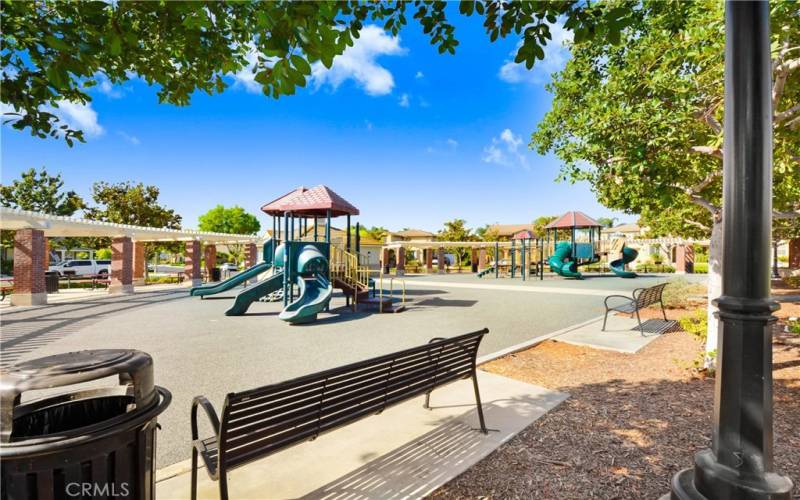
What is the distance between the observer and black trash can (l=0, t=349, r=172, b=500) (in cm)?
157

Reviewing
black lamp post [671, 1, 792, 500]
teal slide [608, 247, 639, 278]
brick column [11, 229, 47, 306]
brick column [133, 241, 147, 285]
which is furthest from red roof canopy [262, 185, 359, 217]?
teal slide [608, 247, 639, 278]

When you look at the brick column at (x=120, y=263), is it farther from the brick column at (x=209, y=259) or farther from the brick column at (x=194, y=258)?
the brick column at (x=209, y=259)

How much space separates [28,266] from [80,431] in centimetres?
1824

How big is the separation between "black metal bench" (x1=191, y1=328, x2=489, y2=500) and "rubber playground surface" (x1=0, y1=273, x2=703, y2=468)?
153 centimetres

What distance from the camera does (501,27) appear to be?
3197 mm

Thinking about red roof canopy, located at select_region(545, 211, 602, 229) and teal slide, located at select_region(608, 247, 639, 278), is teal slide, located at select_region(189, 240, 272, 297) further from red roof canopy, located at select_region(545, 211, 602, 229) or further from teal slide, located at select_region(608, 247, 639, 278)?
teal slide, located at select_region(608, 247, 639, 278)

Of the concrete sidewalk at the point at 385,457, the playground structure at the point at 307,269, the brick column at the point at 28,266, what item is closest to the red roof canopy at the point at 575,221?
the playground structure at the point at 307,269

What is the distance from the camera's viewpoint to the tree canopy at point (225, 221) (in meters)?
62.4

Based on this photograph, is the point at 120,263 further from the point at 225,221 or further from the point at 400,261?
the point at 225,221

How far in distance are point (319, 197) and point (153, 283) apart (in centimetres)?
1841

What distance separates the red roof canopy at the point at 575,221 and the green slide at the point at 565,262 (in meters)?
1.44

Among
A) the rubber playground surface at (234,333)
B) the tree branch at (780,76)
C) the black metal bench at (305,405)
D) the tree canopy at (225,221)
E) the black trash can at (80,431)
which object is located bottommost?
the rubber playground surface at (234,333)

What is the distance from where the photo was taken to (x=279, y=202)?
15297 millimetres

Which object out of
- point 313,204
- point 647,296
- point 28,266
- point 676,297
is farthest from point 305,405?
point 28,266
